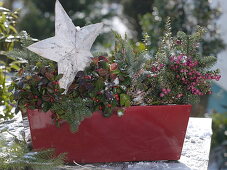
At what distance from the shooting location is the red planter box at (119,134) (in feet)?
4.94

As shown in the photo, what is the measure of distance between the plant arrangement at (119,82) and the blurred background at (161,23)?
659mm

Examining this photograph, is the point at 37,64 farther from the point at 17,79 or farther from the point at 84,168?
the point at 84,168

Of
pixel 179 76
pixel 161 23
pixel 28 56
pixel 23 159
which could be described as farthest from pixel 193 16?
pixel 23 159

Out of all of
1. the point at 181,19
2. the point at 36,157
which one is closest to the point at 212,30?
the point at 181,19

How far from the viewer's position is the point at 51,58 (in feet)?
4.81

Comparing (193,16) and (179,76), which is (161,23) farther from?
(179,76)

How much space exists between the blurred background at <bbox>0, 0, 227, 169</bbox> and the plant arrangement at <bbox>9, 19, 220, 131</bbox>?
659mm

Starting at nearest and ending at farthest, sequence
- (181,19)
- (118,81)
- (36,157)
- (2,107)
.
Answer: (36,157) → (118,81) → (2,107) → (181,19)

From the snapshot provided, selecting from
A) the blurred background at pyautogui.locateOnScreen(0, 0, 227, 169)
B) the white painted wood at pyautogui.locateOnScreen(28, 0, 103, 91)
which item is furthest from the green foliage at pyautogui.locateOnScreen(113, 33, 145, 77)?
the blurred background at pyautogui.locateOnScreen(0, 0, 227, 169)

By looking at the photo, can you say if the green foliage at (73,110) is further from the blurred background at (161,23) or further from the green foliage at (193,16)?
the green foliage at (193,16)

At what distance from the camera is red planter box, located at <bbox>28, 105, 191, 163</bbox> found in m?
1.50

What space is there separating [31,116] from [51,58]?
0.69 feet

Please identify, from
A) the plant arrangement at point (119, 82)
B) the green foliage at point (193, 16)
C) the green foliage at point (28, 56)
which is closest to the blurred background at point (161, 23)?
the green foliage at point (193, 16)

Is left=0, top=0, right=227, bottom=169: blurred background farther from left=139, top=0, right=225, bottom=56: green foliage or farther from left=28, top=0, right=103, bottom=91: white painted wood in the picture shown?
left=28, top=0, right=103, bottom=91: white painted wood
